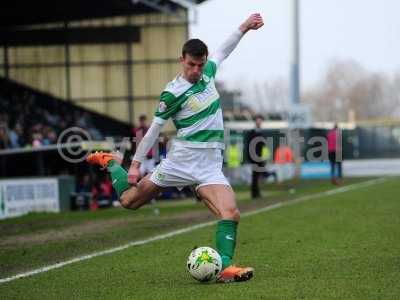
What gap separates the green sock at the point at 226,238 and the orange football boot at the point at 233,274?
Result: 0.17m

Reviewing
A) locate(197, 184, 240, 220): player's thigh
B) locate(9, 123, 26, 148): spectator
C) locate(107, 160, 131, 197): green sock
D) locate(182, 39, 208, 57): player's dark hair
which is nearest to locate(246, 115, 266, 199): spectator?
locate(9, 123, 26, 148): spectator

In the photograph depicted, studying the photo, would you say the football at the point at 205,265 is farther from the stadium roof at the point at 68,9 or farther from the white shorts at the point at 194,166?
the stadium roof at the point at 68,9

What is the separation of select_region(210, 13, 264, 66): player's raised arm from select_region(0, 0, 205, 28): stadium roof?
24515 millimetres

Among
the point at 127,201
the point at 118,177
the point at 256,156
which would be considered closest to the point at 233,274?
the point at 127,201

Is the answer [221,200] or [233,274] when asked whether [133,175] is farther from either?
[233,274]

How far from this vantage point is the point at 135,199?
959 cm

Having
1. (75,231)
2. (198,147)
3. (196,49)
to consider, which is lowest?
(75,231)

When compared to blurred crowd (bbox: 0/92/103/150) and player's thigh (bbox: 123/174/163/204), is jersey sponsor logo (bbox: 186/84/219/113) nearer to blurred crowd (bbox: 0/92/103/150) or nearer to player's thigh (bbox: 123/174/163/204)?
player's thigh (bbox: 123/174/163/204)

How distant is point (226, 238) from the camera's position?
355 inches

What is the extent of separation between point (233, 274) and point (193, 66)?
194cm

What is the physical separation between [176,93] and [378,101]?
121482mm

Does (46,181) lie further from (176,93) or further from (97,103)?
(97,103)

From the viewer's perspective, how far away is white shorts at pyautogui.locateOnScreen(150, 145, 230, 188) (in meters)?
9.12

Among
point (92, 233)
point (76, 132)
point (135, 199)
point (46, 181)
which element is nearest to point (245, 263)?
point (135, 199)
